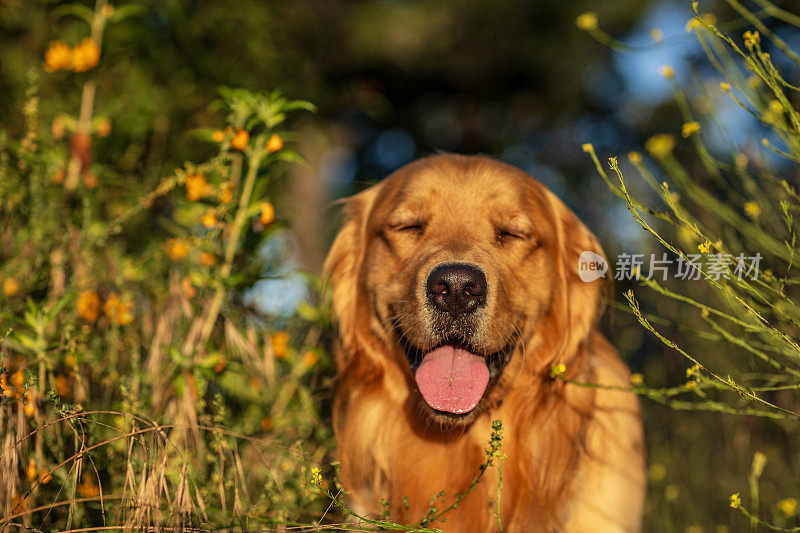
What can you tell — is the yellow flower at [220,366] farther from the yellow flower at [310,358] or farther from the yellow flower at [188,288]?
the yellow flower at [310,358]

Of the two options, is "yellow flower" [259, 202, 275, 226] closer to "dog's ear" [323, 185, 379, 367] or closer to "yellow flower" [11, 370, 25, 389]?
"dog's ear" [323, 185, 379, 367]

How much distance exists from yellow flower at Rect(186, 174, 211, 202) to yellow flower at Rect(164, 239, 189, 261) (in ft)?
0.85

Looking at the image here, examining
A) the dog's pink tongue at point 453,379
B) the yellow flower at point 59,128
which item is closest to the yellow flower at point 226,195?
the dog's pink tongue at point 453,379

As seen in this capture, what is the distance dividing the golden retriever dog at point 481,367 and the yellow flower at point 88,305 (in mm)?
1028

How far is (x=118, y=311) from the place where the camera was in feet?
8.94

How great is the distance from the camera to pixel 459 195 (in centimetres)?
264

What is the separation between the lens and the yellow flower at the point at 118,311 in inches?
106

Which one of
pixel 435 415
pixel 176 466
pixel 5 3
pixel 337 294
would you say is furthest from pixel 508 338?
pixel 5 3

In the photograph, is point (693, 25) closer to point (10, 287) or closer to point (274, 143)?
point (274, 143)

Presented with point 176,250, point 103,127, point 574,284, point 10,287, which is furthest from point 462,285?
point 103,127

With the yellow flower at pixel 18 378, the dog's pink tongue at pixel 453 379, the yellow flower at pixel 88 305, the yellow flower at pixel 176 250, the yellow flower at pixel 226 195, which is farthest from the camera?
the yellow flower at pixel 176 250

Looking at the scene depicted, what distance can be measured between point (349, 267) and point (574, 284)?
1015 mm

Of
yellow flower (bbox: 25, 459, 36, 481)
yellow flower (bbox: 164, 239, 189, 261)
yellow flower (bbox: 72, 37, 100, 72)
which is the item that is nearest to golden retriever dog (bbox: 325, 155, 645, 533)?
yellow flower (bbox: 164, 239, 189, 261)

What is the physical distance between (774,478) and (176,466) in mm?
3088
